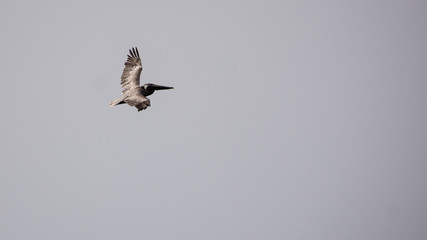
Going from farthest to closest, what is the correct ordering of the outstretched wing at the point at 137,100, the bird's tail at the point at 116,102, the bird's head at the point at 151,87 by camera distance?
1. the bird's head at the point at 151,87
2. the bird's tail at the point at 116,102
3. the outstretched wing at the point at 137,100

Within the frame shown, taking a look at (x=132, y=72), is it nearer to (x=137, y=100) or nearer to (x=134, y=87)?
(x=134, y=87)

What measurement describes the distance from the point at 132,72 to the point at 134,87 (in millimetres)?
2567

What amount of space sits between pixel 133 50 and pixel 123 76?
2.36 metres

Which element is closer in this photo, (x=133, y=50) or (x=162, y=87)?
(x=162, y=87)

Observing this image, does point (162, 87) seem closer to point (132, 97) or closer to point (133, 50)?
point (132, 97)

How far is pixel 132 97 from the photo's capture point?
4684cm

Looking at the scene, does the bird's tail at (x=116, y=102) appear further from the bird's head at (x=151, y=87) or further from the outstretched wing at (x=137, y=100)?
the bird's head at (x=151, y=87)

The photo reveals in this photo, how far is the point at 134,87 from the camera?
49.6 meters

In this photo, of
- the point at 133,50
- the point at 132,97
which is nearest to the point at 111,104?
the point at 132,97

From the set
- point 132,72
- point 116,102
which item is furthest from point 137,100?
point 132,72

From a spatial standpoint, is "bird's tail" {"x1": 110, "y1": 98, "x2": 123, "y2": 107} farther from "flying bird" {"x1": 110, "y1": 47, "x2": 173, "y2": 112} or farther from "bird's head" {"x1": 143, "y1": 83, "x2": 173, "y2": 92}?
"bird's head" {"x1": 143, "y1": 83, "x2": 173, "y2": 92}

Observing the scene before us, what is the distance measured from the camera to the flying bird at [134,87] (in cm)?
4544

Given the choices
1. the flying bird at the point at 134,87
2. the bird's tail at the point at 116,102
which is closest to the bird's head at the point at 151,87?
the flying bird at the point at 134,87

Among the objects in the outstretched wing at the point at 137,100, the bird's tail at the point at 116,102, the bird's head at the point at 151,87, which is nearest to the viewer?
the outstretched wing at the point at 137,100
